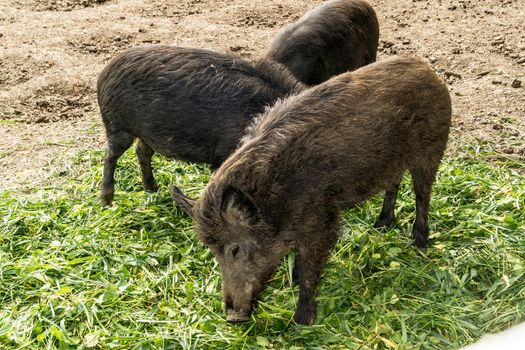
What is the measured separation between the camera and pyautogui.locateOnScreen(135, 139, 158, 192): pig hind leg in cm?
582

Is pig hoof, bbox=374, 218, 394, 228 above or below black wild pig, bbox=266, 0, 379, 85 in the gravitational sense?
below

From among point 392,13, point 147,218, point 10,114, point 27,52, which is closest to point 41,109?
point 10,114

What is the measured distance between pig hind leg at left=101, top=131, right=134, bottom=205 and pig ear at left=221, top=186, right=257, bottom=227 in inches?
75.0

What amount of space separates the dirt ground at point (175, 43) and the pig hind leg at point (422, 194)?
1.52 m

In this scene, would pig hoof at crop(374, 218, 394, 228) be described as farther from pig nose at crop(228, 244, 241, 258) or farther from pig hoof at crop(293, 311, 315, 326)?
pig nose at crop(228, 244, 241, 258)

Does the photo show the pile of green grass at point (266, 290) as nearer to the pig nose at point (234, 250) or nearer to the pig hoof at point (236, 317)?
the pig hoof at point (236, 317)

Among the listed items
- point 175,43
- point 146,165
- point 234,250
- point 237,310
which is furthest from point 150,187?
point 175,43

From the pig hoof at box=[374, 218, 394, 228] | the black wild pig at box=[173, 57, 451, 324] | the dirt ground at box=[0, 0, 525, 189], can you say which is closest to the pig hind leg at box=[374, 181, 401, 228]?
the pig hoof at box=[374, 218, 394, 228]

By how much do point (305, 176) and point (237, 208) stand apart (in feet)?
1.51

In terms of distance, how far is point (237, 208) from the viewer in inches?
155

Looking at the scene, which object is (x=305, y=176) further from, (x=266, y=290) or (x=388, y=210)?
(x=388, y=210)

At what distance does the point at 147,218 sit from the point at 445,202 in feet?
8.01

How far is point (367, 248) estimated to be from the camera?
4809 mm

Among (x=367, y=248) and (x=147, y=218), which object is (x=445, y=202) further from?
(x=147, y=218)
